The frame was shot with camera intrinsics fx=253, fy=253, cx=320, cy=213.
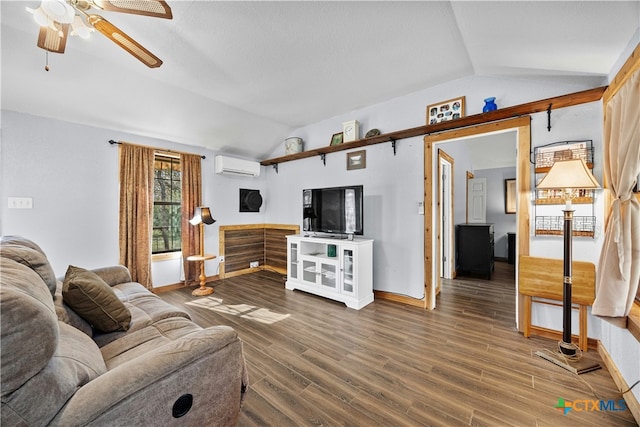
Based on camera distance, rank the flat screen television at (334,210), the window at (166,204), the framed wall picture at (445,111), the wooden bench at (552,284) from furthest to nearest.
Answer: the window at (166,204) < the flat screen television at (334,210) < the framed wall picture at (445,111) < the wooden bench at (552,284)

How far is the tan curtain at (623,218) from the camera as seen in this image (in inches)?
60.8

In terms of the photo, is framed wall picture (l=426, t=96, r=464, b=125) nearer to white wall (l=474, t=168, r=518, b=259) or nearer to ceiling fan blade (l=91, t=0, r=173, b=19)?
ceiling fan blade (l=91, t=0, r=173, b=19)

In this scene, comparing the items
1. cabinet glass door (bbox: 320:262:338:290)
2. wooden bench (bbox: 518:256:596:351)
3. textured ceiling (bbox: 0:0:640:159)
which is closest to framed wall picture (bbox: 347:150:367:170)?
textured ceiling (bbox: 0:0:640:159)

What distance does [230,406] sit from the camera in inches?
47.1

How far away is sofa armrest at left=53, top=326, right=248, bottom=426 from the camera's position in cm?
84

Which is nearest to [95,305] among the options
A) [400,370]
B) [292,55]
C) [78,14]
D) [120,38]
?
[120,38]

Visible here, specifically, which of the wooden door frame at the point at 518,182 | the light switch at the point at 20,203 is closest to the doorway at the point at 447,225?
the wooden door frame at the point at 518,182

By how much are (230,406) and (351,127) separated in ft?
11.1

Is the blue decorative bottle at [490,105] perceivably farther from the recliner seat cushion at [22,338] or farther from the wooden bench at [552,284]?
the recliner seat cushion at [22,338]

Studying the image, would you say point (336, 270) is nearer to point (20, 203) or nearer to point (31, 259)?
point (31, 259)

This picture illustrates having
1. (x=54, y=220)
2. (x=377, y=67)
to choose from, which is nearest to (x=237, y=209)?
(x=54, y=220)

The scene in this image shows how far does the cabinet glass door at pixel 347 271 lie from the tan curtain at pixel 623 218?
7.00 feet

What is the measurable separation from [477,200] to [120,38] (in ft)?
21.8

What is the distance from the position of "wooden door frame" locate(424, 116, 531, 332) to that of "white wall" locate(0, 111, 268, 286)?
3865mm
